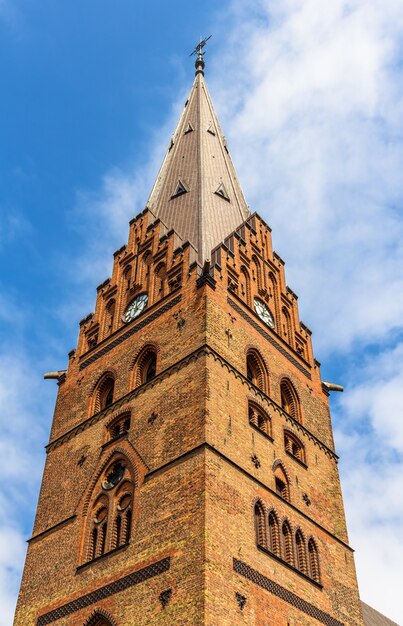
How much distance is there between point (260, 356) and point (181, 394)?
3.69 m

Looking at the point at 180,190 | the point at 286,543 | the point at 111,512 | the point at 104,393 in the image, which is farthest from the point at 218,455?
the point at 180,190

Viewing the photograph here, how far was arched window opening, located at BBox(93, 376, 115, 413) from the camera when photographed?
23500 millimetres

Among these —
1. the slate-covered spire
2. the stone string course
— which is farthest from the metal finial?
the stone string course

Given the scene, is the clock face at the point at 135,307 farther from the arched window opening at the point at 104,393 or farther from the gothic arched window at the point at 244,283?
the gothic arched window at the point at 244,283

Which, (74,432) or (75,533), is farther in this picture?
(74,432)

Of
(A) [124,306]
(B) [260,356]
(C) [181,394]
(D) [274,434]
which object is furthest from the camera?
(A) [124,306]

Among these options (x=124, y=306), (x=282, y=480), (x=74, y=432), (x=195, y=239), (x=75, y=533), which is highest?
(x=195, y=239)

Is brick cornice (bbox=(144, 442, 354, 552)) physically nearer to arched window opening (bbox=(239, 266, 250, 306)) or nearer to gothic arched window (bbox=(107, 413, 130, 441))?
gothic arched window (bbox=(107, 413, 130, 441))

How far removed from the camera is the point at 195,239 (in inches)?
1043

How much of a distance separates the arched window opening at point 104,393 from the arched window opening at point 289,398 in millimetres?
5060

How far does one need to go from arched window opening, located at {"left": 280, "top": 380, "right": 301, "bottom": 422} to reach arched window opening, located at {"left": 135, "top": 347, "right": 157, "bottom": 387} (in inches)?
158

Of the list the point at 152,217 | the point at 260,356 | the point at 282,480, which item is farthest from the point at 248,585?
the point at 152,217

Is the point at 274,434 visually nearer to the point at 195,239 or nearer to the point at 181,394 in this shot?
the point at 181,394

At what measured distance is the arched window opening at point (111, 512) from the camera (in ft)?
63.1
